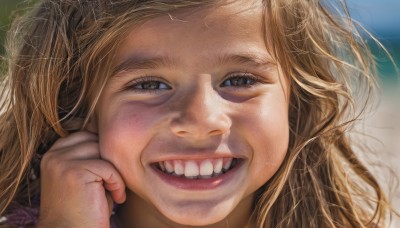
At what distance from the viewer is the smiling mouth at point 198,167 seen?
1996 millimetres

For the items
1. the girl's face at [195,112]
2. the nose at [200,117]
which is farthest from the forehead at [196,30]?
the nose at [200,117]

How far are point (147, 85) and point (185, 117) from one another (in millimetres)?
177

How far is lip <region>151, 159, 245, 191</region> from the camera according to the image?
1994mm

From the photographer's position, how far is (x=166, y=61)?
6.42ft

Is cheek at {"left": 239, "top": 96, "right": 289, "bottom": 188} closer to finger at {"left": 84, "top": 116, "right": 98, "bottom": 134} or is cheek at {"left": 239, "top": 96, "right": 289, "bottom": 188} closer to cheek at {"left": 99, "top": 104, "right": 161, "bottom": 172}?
cheek at {"left": 99, "top": 104, "right": 161, "bottom": 172}

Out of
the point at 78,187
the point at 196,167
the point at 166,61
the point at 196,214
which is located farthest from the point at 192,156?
the point at 78,187

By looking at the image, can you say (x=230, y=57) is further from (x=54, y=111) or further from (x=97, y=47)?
(x=54, y=111)

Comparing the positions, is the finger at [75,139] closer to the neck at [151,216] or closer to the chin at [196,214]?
the neck at [151,216]

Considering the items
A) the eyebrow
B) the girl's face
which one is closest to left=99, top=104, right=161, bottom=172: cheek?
the girl's face

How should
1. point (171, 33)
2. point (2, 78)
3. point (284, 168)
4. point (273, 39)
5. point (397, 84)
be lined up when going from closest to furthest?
point (171, 33)
point (273, 39)
point (284, 168)
point (2, 78)
point (397, 84)

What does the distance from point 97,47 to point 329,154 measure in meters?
0.85

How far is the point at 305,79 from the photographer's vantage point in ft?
7.36

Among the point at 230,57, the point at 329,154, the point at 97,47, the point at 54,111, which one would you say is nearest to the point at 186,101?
the point at 230,57

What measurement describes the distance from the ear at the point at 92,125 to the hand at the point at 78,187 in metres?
0.05
